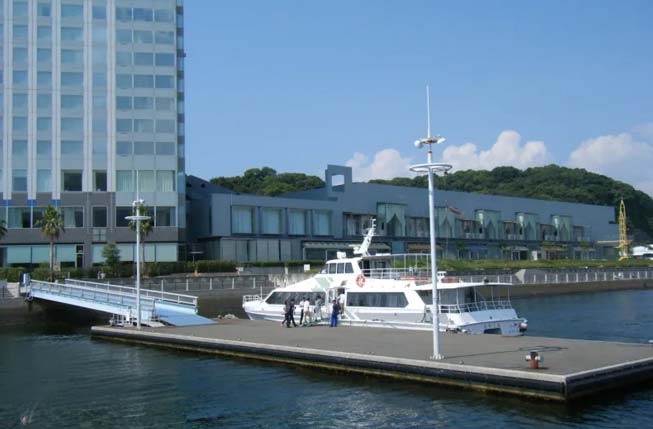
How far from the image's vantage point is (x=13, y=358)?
3216 cm

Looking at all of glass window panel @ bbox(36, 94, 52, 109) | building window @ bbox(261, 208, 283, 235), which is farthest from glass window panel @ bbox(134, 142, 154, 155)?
building window @ bbox(261, 208, 283, 235)

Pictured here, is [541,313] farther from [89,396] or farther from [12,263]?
[12,263]

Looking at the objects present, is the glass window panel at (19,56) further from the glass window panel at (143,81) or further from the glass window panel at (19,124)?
the glass window panel at (143,81)

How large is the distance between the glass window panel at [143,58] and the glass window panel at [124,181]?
41.4 ft

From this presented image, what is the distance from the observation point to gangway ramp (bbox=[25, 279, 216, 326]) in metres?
39.7

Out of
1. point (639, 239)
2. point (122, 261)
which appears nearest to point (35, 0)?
point (122, 261)

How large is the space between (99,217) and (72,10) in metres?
23.5

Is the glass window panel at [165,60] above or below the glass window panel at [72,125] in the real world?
above

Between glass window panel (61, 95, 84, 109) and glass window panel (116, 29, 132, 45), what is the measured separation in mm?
7939

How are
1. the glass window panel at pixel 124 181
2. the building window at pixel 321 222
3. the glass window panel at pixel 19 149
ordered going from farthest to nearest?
the building window at pixel 321 222, the glass window panel at pixel 124 181, the glass window panel at pixel 19 149

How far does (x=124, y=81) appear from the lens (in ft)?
259

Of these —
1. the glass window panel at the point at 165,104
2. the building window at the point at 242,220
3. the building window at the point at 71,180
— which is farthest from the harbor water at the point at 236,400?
the building window at the point at 242,220

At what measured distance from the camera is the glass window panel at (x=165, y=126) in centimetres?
7919

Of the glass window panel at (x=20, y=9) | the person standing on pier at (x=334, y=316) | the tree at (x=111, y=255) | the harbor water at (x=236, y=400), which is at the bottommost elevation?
the harbor water at (x=236, y=400)
